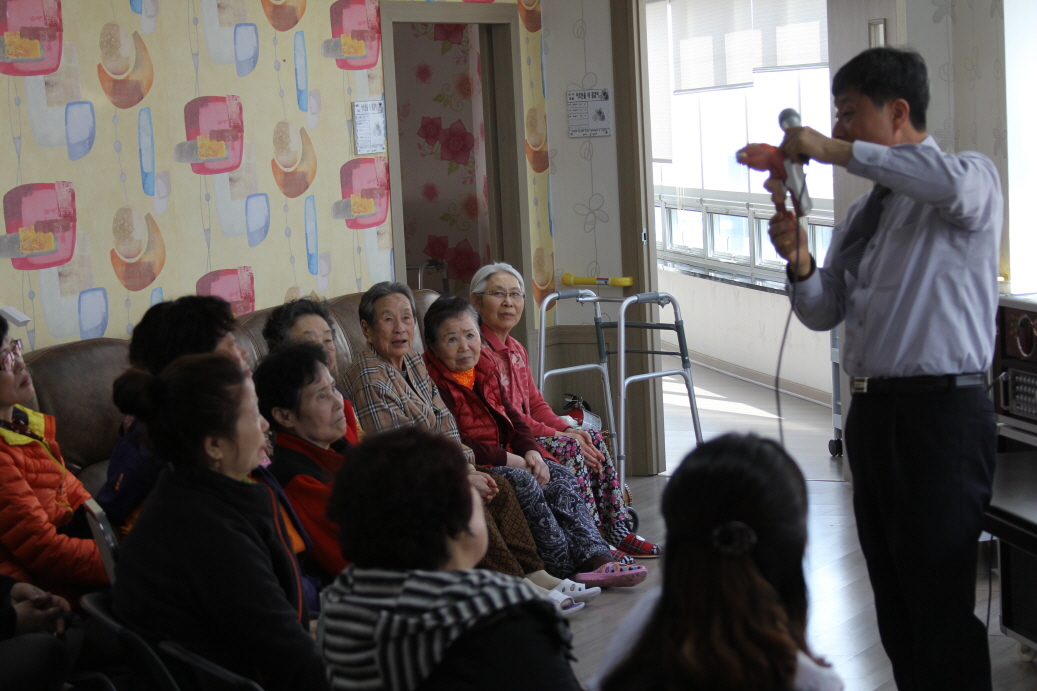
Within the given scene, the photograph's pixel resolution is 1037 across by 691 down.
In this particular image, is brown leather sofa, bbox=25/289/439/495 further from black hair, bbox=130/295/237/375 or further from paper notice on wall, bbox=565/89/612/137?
paper notice on wall, bbox=565/89/612/137

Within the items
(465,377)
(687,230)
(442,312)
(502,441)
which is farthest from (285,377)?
(687,230)

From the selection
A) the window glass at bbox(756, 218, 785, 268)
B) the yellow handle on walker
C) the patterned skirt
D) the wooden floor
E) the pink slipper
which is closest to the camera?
the wooden floor

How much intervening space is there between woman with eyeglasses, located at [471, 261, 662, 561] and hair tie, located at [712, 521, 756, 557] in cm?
271

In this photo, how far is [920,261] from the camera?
2086 millimetres

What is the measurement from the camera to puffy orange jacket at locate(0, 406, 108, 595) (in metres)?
2.40

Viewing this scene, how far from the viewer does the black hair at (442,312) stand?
3.60 metres

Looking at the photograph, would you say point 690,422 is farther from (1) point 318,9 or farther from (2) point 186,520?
(2) point 186,520

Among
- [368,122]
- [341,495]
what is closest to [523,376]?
[368,122]

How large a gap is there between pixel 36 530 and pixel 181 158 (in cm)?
184

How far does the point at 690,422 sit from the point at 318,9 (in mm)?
3359

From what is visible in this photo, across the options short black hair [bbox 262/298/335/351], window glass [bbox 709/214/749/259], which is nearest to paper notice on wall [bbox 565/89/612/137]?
short black hair [bbox 262/298/335/351]

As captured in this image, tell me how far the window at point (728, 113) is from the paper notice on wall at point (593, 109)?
1209 millimetres

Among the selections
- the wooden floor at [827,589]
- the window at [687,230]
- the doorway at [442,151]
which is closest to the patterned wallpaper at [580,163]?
the doorway at [442,151]

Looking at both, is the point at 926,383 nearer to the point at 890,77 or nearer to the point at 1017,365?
the point at 890,77
